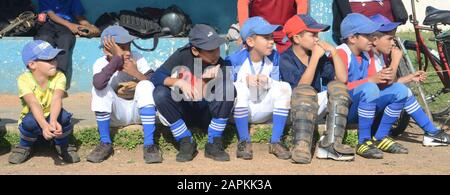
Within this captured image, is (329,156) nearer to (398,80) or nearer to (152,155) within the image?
(398,80)

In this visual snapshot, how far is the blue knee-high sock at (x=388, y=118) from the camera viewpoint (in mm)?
6414

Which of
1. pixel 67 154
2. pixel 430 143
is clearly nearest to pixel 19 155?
pixel 67 154

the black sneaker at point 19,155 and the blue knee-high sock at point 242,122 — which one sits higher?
the blue knee-high sock at point 242,122

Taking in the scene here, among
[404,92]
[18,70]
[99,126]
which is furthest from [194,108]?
[18,70]

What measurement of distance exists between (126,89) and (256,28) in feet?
3.93

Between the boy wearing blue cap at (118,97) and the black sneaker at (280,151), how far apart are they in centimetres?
94

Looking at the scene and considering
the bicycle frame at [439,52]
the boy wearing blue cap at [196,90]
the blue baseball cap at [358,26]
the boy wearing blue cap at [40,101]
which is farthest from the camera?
the bicycle frame at [439,52]

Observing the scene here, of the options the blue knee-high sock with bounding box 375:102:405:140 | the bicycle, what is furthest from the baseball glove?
→ the bicycle

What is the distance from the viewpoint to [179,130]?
609 centimetres

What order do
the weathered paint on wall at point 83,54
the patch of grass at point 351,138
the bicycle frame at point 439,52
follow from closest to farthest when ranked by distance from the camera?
the patch of grass at point 351,138
the bicycle frame at point 439,52
the weathered paint on wall at point 83,54

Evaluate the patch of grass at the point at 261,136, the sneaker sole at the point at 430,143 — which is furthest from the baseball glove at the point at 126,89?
the sneaker sole at the point at 430,143

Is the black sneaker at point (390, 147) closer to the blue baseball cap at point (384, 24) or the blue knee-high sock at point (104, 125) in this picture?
the blue baseball cap at point (384, 24)

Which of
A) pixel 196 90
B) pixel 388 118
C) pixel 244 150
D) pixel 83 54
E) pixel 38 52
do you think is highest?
pixel 38 52

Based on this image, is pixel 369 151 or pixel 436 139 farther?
pixel 436 139
